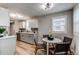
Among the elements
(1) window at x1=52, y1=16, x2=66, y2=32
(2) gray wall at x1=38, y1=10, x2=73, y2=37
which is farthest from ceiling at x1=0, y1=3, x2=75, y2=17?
(1) window at x1=52, y1=16, x2=66, y2=32

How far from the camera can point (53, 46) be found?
3.64 metres

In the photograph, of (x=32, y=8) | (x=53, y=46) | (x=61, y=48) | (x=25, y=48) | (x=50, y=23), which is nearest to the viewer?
(x=61, y=48)

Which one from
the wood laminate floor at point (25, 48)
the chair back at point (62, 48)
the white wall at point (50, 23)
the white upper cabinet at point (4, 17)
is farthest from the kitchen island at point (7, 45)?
the chair back at point (62, 48)

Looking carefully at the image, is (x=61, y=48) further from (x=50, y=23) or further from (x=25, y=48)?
(x=25, y=48)

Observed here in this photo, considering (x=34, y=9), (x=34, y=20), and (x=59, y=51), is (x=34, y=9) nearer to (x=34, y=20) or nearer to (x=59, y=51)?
(x=34, y=20)

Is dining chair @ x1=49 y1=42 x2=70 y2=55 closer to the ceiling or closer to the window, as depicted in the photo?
the window

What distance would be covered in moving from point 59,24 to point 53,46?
830mm

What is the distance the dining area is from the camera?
10.4ft

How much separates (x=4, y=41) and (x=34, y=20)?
1264 millimetres

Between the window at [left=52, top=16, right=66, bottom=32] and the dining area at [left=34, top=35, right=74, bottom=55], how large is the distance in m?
0.35

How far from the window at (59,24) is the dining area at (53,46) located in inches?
13.9

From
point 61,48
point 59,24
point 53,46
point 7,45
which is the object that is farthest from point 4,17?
point 61,48

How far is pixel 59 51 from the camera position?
318 cm

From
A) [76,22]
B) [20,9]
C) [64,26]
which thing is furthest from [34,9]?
[76,22]
